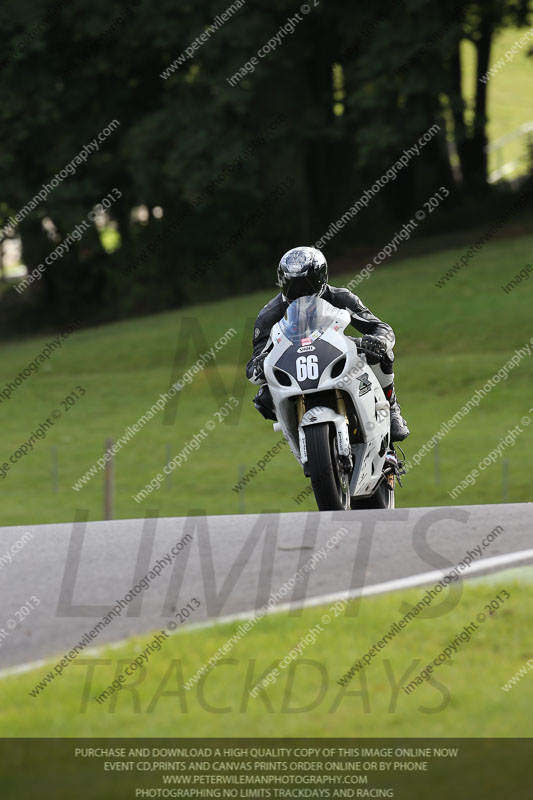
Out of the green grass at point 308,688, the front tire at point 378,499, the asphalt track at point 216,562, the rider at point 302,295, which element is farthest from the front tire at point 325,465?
the green grass at point 308,688

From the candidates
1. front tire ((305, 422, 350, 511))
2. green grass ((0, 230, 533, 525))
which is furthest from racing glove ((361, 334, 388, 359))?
green grass ((0, 230, 533, 525))

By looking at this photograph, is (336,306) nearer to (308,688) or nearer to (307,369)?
(307,369)

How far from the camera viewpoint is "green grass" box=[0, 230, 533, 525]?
1908cm

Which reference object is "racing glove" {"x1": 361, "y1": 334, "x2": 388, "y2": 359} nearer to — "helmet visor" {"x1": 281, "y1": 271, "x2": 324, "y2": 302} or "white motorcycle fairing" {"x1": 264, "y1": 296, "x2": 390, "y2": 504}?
"white motorcycle fairing" {"x1": 264, "y1": 296, "x2": 390, "y2": 504}

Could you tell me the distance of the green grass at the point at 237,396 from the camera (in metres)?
19.1

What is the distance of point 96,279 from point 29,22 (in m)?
10.8
